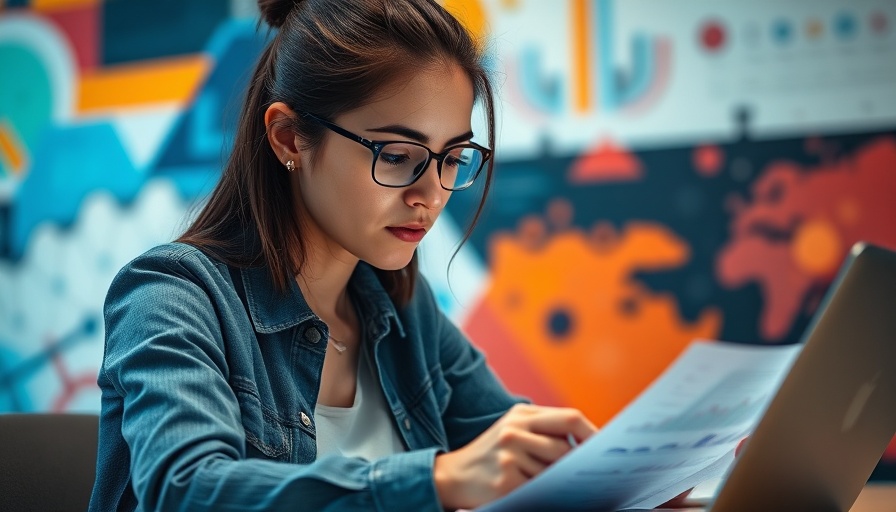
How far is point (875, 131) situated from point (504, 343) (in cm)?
130

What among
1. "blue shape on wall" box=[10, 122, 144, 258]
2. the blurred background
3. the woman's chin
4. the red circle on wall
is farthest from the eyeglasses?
"blue shape on wall" box=[10, 122, 144, 258]

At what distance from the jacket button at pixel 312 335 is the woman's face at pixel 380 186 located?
0.11 meters

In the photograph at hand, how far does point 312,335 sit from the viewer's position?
42.6 inches

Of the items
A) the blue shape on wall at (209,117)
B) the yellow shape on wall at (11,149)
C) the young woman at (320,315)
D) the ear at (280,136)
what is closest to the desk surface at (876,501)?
the young woman at (320,315)

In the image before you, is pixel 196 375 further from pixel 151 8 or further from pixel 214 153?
pixel 151 8

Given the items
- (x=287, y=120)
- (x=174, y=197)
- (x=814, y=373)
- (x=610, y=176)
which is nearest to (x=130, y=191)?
(x=174, y=197)

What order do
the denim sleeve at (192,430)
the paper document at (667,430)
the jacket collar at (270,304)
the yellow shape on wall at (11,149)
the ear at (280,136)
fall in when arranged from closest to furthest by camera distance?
1. the paper document at (667,430)
2. the denim sleeve at (192,430)
3. the jacket collar at (270,304)
4. the ear at (280,136)
5. the yellow shape on wall at (11,149)

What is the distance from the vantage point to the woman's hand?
63cm

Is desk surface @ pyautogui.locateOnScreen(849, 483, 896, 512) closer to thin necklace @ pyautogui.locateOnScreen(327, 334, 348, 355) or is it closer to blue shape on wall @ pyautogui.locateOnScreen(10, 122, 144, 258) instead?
thin necklace @ pyautogui.locateOnScreen(327, 334, 348, 355)

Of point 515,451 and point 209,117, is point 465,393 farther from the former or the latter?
point 209,117

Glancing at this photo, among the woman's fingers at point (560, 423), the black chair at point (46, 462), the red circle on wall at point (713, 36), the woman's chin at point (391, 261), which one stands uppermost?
the red circle on wall at point (713, 36)

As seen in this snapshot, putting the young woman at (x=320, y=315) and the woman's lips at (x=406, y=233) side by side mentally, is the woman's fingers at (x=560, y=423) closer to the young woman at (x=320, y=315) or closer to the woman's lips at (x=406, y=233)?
the young woman at (x=320, y=315)

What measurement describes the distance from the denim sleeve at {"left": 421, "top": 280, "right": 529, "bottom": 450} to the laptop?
59 centimetres

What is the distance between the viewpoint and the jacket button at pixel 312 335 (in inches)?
42.5
